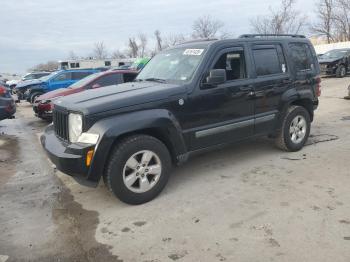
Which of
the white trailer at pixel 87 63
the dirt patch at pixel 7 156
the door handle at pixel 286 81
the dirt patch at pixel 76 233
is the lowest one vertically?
the dirt patch at pixel 76 233

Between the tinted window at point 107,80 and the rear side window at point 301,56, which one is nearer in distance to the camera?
the rear side window at point 301,56

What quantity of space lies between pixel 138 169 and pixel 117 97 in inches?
35.6

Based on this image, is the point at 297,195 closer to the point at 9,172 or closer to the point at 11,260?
the point at 11,260

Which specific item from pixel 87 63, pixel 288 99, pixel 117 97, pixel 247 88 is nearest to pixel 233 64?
pixel 247 88

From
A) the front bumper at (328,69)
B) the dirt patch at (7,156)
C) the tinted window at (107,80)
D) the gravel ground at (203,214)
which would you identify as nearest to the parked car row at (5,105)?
the dirt patch at (7,156)

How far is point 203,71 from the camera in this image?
5.15m

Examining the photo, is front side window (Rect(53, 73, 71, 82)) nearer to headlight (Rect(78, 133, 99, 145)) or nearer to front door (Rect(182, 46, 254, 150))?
front door (Rect(182, 46, 254, 150))

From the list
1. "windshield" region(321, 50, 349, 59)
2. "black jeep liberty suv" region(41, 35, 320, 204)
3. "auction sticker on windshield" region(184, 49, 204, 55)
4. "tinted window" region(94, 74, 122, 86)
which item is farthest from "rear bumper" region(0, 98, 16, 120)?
"windshield" region(321, 50, 349, 59)

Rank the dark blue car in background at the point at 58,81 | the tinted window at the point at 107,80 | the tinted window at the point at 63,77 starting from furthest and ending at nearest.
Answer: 1. the tinted window at the point at 63,77
2. the dark blue car in background at the point at 58,81
3. the tinted window at the point at 107,80

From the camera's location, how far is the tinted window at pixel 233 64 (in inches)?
215

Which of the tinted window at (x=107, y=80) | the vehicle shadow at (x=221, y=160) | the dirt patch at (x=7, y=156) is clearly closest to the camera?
the vehicle shadow at (x=221, y=160)

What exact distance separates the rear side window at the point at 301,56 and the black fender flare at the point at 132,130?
2.74 metres

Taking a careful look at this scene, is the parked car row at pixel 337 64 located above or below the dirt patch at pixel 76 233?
above

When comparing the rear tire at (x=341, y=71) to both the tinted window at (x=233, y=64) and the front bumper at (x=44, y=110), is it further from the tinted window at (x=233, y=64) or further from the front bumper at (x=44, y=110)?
the tinted window at (x=233, y=64)
